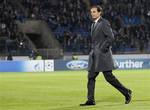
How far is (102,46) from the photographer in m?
11.5

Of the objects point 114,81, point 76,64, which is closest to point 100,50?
point 114,81

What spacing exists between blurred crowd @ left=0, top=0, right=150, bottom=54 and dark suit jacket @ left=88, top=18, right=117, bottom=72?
2762 cm

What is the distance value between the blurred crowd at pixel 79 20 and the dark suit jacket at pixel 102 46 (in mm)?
27619

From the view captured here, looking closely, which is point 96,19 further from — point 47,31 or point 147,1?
point 147,1

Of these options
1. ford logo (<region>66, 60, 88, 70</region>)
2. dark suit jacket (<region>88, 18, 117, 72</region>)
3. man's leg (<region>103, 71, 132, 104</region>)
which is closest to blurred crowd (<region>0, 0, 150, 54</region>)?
ford logo (<region>66, 60, 88, 70</region>)

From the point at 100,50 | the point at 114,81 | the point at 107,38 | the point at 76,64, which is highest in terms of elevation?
the point at 107,38

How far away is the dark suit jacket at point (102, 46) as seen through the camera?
454 inches

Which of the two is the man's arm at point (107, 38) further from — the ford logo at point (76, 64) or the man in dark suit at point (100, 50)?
the ford logo at point (76, 64)

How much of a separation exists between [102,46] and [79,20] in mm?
31677

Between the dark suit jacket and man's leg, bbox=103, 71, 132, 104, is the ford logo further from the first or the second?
the dark suit jacket

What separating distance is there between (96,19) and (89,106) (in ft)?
6.18

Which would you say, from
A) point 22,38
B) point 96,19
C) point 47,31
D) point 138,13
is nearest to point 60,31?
point 47,31

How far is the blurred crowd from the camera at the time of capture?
133ft

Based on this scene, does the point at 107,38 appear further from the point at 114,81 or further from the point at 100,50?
the point at 114,81
